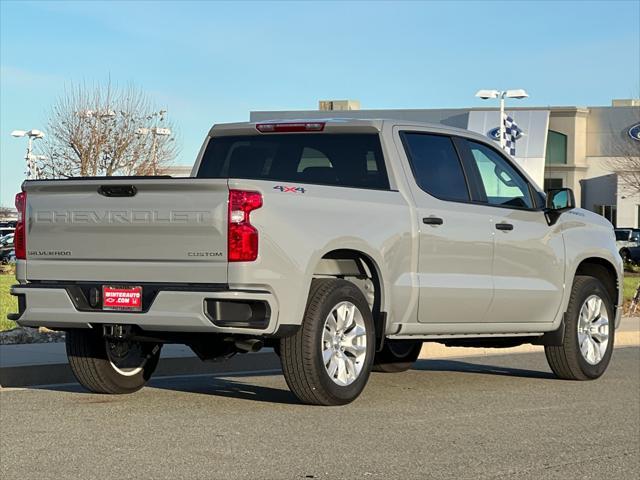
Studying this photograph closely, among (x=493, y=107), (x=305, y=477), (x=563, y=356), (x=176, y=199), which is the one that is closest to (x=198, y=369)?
(x=563, y=356)

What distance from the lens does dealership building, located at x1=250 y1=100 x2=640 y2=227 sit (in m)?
73.1

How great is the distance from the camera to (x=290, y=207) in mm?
8750

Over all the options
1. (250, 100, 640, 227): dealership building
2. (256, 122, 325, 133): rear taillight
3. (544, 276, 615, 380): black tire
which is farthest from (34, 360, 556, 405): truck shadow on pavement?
(250, 100, 640, 227): dealership building

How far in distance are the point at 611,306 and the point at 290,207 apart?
464cm

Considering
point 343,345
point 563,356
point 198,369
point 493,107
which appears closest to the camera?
point 343,345

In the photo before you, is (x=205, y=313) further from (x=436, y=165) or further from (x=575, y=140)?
(x=575, y=140)

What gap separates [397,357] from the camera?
12242mm

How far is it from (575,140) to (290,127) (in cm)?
6705

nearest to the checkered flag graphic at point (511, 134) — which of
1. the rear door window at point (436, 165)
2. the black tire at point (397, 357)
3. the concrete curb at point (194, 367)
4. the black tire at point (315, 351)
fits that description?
the concrete curb at point (194, 367)

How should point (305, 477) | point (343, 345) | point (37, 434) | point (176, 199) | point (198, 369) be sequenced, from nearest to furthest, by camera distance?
point (305, 477) < point (37, 434) < point (176, 199) < point (343, 345) < point (198, 369)

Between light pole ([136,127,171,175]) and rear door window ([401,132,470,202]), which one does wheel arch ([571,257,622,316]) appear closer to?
rear door window ([401,132,470,202])

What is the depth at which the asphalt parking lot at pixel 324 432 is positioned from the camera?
7070 mm

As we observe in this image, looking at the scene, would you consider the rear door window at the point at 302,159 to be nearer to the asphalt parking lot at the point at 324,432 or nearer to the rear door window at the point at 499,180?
the rear door window at the point at 499,180

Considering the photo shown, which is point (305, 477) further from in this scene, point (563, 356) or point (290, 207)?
point (563, 356)
